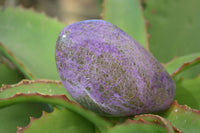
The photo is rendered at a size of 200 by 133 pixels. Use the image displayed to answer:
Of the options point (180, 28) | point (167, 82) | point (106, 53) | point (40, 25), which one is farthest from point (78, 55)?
point (180, 28)

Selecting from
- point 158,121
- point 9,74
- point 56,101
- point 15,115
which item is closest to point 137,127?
point 158,121

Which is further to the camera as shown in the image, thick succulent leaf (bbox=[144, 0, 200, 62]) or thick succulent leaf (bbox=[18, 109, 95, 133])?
thick succulent leaf (bbox=[144, 0, 200, 62])

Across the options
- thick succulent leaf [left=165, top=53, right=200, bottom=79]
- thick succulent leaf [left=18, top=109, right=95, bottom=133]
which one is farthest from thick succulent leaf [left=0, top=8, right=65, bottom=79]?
thick succulent leaf [left=165, top=53, right=200, bottom=79]

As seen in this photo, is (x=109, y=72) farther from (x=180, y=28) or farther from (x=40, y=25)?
(x=180, y=28)

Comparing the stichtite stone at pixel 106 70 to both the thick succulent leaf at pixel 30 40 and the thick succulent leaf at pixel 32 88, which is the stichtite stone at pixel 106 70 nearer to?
the thick succulent leaf at pixel 32 88

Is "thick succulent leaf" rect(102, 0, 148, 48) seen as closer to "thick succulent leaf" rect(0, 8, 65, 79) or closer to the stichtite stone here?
"thick succulent leaf" rect(0, 8, 65, 79)

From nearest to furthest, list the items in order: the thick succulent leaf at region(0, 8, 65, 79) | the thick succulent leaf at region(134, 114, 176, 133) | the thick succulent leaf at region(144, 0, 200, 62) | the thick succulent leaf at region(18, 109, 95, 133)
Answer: the thick succulent leaf at region(134, 114, 176, 133) → the thick succulent leaf at region(18, 109, 95, 133) → the thick succulent leaf at region(0, 8, 65, 79) → the thick succulent leaf at region(144, 0, 200, 62)
